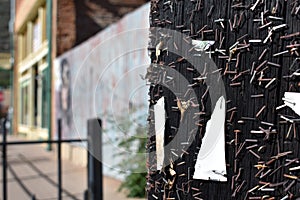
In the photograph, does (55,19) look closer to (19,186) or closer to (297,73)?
(19,186)

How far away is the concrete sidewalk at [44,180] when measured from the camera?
18.3 ft

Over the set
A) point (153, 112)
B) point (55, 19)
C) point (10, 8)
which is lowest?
point (153, 112)

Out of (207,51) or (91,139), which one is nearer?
(207,51)

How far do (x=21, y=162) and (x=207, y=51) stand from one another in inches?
333

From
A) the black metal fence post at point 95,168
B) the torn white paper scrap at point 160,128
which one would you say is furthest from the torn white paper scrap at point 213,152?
the black metal fence post at point 95,168

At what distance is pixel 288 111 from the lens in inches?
43.4

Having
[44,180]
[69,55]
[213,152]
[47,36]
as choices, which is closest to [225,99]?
[213,152]

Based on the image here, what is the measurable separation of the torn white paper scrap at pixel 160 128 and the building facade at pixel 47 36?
385 inches

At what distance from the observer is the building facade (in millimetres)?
10805

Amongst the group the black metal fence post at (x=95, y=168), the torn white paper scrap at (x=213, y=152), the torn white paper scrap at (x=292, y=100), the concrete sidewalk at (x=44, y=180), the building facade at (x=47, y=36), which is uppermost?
the building facade at (x=47, y=36)

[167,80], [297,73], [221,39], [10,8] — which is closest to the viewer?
[297,73]

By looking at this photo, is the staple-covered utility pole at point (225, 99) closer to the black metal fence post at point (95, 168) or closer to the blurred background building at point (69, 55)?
the black metal fence post at point (95, 168)

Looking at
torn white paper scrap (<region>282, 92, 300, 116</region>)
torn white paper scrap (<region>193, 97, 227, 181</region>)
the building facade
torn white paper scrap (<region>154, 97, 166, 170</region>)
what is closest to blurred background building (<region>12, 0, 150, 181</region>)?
the building facade

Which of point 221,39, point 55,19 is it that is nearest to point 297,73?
point 221,39
